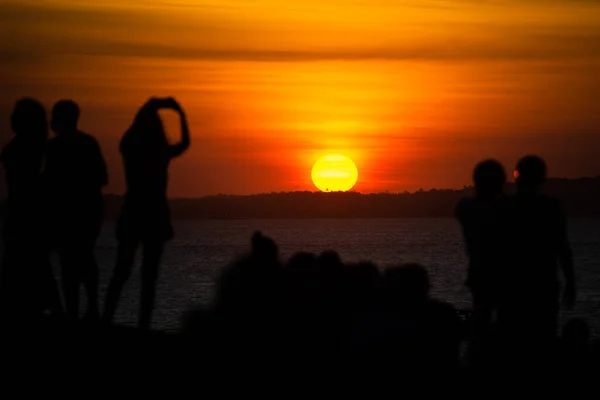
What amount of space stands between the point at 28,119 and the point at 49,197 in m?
0.64

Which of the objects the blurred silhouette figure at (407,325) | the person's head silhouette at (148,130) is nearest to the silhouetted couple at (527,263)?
the blurred silhouette figure at (407,325)

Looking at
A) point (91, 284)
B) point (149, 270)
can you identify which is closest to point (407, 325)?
point (149, 270)

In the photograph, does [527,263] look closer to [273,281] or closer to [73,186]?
[273,281]

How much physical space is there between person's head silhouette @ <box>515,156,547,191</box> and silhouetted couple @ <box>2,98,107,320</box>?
10.8 ft

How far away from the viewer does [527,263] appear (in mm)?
8398

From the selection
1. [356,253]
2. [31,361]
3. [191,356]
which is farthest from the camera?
[356,253]

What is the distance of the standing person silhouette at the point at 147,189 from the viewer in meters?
8.94

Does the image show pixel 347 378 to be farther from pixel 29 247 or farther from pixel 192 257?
pixel 192 257

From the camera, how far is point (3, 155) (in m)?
9.13

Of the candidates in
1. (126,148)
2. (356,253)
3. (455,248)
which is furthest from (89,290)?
(455,248)

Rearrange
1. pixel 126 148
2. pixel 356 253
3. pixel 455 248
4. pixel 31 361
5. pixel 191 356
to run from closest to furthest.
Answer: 1. pixel 191 356
2. pixel 31 361
3. pixel 126 148
4. pixel 356 253
5. pixel 455 248

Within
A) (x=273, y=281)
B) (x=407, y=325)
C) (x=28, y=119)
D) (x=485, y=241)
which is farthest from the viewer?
(x=28, y=119)

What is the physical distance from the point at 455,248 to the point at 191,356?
13916 cm

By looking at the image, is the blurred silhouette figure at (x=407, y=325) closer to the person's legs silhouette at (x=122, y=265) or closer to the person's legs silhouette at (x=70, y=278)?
the person's legs silhouette at (x=122, y=265)
